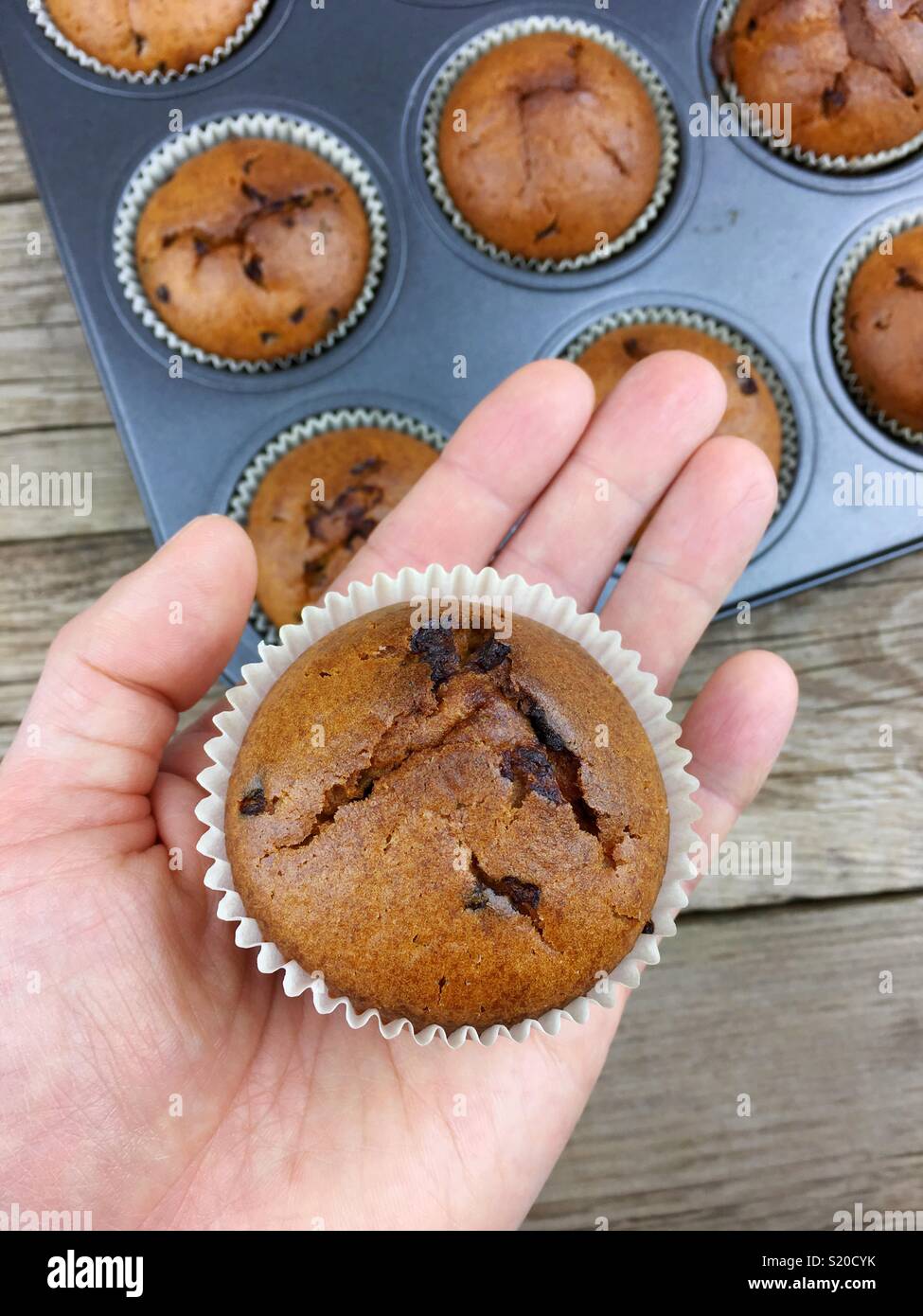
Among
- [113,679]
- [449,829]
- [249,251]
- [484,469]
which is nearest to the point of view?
[449,829]

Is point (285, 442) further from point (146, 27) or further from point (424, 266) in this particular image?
point (146, 27)

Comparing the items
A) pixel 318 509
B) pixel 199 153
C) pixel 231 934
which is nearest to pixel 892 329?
pixel 318 509

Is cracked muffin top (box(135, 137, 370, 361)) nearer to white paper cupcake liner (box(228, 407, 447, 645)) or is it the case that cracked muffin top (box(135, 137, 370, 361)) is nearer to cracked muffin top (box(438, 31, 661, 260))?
white paper cupcake liner (box(228, 407, 447, 645))

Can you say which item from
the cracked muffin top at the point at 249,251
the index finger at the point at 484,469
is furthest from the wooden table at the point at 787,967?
the index finger at the point at 484,469

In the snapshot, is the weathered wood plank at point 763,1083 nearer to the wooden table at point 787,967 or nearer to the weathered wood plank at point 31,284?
the wooden table at point 787,967

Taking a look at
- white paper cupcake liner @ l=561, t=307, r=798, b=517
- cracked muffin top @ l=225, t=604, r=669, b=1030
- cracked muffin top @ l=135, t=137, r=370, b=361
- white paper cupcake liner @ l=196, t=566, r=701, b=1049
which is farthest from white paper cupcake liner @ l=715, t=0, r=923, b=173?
cracked muffin top @ l=225, t=604, r=669, b=1030

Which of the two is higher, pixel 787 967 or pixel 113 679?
pixel 113 679
